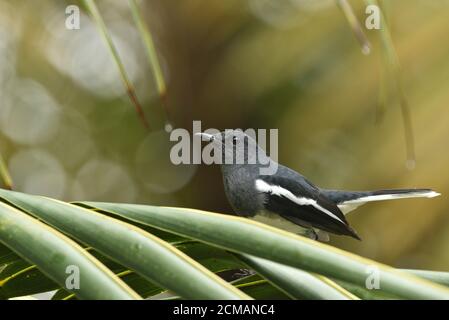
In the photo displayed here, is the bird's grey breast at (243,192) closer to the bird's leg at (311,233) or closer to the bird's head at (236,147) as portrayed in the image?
the bird's head at (236,147)

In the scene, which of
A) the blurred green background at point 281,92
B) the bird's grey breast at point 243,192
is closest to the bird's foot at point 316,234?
the bird's grey breast at point 243,192

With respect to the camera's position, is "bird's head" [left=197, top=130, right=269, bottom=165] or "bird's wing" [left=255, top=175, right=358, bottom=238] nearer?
"bird's wing" [left=255, top=175, right=358, bottom=238]

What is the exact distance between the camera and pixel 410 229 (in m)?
3.37

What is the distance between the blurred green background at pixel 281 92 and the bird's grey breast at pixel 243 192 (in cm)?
80

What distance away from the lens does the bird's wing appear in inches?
93.0

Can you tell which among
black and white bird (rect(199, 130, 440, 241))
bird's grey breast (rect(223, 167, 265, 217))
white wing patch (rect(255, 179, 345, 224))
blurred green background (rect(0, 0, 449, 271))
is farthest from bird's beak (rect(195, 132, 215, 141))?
blurred green background (rect(0, 0, 449, 271))

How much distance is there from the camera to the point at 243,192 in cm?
241

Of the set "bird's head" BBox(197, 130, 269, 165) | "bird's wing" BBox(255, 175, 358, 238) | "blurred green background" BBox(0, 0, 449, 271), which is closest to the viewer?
"bird's wing" BBox(255, 175, 358, 238)

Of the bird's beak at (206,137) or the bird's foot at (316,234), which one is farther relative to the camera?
the bird's beak at (206,137)

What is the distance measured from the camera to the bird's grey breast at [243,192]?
237cm

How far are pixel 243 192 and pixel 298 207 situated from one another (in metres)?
0.20

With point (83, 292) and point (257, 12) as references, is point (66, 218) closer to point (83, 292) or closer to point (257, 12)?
point (83, 292)

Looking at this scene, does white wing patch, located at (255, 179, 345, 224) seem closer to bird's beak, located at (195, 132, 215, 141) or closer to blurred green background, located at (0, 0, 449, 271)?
bird's beak, located at (195, 132, 215, 141)

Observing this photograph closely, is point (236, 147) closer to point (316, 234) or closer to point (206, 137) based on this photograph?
point (206, 137)
